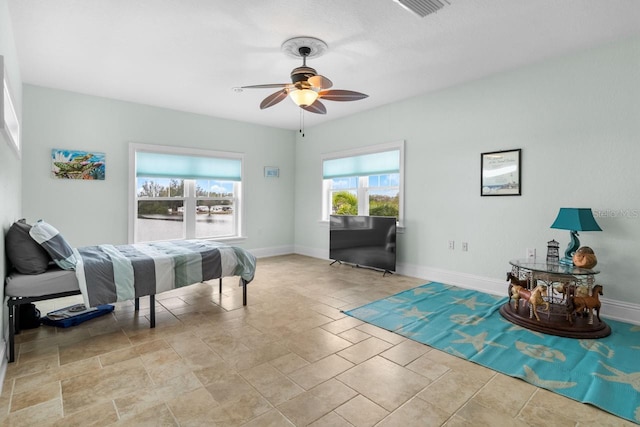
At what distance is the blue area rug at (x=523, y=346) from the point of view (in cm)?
207

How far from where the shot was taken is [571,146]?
356 cm

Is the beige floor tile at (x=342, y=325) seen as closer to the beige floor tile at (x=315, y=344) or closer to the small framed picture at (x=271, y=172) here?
the beige floor tile at (x=315, y=344)

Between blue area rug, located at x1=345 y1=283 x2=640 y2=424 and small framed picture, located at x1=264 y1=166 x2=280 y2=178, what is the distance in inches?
156

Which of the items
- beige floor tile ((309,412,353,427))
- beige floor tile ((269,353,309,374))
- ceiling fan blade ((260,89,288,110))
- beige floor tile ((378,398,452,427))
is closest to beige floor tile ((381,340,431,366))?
beige floor tile ((378,398,452,427))

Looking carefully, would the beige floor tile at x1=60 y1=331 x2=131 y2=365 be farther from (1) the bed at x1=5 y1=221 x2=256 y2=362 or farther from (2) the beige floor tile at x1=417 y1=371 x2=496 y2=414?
(2) the beige floor tile at x1=417 y1=371 x2=496 y2=414

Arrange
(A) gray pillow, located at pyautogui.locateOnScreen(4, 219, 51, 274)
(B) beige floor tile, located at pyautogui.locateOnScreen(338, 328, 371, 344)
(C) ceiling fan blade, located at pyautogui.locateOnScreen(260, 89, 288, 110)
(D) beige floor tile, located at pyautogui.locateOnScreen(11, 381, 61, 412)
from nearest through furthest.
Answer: (D) beige floor tile, located at pyautogui.locateOnScreen(11, 381, 61, 412), (A) gray pillow, located at pyautogui.locateOnScreen(4, 219, 51, 274), (B) beige floor tile, located at pyautogui.locateOnScreen(338, 328, 371, 344), (C) ceiling fan blade, located at pyautogui.locateOnScreen(260, 89, 288, 110)

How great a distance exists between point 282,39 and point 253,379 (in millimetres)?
2997

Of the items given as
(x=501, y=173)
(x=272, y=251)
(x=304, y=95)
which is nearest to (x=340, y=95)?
(x=304, y=95)

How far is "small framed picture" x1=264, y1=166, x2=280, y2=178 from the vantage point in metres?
6.87

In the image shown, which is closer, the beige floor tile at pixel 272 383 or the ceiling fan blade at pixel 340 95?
the beige floor tile at pixel 272 383

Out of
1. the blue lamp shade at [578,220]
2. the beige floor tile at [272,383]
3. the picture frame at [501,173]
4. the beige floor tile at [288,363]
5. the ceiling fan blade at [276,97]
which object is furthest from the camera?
the picture frame at [501,173]

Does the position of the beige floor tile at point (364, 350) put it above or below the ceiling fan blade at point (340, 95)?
below

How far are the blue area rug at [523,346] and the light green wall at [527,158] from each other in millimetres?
746

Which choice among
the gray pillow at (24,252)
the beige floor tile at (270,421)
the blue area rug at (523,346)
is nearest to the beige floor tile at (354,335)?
the blue area rug at (523,346)
